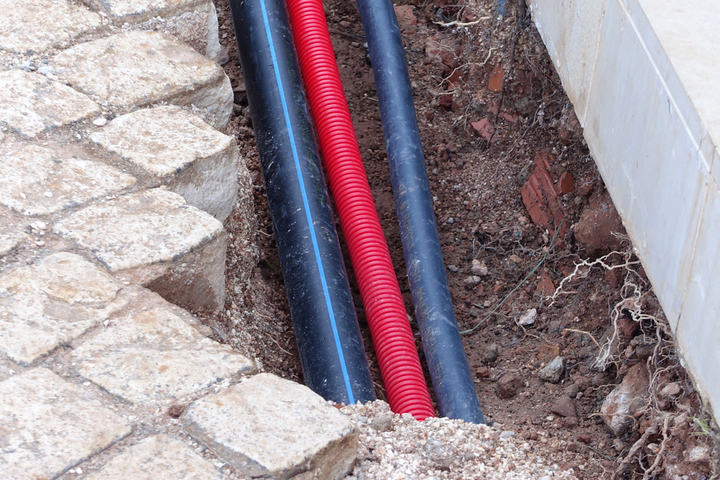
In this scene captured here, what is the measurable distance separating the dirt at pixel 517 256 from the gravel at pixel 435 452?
0.25 m

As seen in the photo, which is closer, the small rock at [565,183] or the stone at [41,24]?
the stone at [41,24]

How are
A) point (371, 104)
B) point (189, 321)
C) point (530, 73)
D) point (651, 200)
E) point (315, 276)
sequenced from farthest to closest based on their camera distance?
point (371, 104), point (530, 73), point (315, 276), point (651, 200), point (189, 321)

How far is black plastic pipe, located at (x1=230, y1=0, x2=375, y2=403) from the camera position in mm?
2627

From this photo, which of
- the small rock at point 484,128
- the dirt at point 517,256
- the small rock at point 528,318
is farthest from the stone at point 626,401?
the small rock at point 484,128

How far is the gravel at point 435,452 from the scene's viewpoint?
68.7 inches

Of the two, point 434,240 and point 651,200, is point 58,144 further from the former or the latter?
point 651,200

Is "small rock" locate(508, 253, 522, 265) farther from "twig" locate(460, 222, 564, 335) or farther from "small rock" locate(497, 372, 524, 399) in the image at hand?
"small rock" locate(497, 372, 524, 399)

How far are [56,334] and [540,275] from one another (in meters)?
1.84

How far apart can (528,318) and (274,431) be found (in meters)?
1.55

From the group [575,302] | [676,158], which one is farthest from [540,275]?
[676,158]

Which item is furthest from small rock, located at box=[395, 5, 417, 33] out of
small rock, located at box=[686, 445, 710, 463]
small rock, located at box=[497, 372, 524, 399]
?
small rock, located at box=[686, 445, 710, 463]

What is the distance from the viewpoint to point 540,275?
3035 mm

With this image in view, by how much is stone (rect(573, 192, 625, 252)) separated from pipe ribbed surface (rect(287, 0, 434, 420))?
0.68 metres

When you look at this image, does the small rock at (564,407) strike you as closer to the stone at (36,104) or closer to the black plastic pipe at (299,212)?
the black plastic pipe at (299,212)
